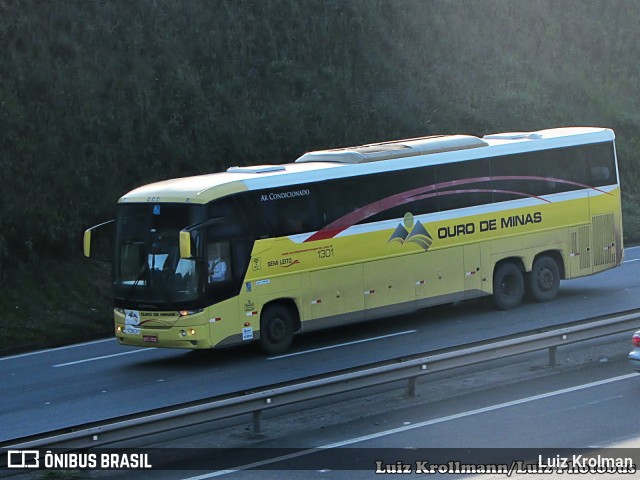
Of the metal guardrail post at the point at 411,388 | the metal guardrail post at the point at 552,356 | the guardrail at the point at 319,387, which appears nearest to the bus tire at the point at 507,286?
the guardrail at the point at 319,387

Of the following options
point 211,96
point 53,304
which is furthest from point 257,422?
point 211,96

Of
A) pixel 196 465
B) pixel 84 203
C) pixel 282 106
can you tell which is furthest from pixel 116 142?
pixel 196 465

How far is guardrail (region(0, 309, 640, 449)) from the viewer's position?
37.7ft

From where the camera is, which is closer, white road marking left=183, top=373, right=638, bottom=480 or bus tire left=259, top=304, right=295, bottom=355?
white road marking left=183, top=373, right=638, bottom=480

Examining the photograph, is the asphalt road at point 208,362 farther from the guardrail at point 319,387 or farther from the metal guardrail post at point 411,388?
the guardrail at point 319,387

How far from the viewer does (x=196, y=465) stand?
11.9 meters

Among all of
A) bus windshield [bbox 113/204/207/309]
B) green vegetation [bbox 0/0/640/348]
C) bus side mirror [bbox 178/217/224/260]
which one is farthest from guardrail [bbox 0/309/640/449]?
green vegetation [bbox 0/0/640/348]

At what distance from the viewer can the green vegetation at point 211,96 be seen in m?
25.9

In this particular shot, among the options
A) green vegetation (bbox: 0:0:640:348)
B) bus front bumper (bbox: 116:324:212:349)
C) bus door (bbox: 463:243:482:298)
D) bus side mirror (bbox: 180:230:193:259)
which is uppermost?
green vegetation (bbox: 0:0:640:348)

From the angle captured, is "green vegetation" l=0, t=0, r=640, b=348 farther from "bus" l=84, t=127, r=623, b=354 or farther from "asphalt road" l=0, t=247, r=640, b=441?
"bus" l=84, t=127, r=623, b=354

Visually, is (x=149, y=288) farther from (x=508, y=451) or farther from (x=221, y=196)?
(x=508, y=451)

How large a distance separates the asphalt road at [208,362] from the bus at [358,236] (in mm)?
496

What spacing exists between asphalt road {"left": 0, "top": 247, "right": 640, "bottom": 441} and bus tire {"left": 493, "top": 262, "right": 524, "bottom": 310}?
0.29 meters

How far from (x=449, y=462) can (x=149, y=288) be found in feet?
27.6
